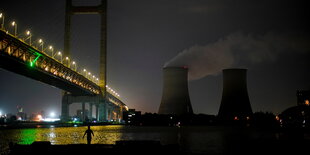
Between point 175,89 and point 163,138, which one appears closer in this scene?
point 163,138

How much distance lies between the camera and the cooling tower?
7475 cm

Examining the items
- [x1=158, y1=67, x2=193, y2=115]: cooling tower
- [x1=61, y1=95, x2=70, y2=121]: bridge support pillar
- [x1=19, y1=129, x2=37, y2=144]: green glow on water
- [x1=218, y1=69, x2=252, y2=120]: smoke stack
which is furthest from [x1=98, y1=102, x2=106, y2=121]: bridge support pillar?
[x1=19, y1=129, x2=37, y2=144]: green glow on water

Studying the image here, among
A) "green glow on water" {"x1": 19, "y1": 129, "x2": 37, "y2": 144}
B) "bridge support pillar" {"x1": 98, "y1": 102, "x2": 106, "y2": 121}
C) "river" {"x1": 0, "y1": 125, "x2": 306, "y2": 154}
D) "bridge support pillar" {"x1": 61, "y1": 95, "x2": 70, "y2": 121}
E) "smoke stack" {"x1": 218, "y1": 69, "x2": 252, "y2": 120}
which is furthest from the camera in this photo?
"bridge support pillar" {"x1": 98, "y1": 102, "x2": 106, "y2": 121}

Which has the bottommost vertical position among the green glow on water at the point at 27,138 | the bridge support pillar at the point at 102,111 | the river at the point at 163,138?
the river at the point at 163,138

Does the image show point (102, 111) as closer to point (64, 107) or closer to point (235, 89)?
point (64, 107)

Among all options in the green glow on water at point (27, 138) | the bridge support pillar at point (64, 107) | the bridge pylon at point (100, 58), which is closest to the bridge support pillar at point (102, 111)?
the bridge pylon at point (100, 58)

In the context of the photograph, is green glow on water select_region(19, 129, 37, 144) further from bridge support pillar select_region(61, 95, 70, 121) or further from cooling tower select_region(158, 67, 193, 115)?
bridge support pillar select_region(61, 95, 70, 121)

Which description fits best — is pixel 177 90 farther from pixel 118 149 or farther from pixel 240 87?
pixel 118 149

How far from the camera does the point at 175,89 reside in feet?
246

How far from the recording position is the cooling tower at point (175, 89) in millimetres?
74750

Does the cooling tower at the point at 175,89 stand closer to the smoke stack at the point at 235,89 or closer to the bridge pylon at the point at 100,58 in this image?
the smoke stack at the point at 235,89

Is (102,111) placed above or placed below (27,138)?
above

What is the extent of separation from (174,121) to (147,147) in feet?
321

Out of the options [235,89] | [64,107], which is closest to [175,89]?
[235,89]
